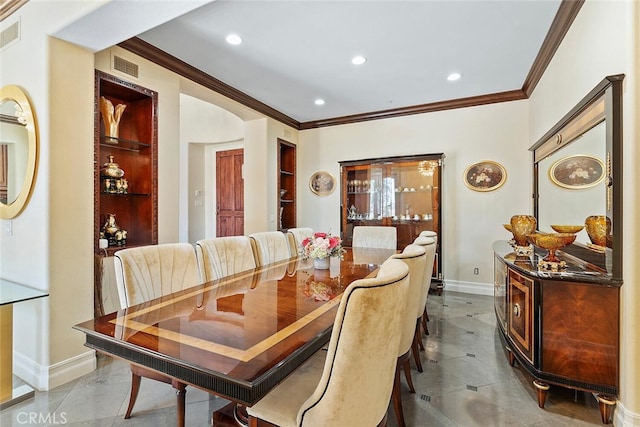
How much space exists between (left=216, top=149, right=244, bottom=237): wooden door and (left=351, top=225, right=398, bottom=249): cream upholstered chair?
9.36 ft

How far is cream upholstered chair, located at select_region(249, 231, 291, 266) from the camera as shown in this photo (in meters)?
2.94

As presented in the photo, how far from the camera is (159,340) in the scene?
1.16 m

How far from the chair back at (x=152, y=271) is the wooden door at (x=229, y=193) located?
3.92m

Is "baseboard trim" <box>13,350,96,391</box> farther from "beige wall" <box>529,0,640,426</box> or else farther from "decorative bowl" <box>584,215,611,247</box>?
"decorative bowl" <box>584,215,611,247</box>

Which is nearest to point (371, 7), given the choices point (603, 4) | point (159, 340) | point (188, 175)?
point (603, 4)

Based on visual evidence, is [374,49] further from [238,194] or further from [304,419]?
[238,194]

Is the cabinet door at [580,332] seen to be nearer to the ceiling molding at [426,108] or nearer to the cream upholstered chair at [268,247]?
the cream upholstered chair at [268,247]

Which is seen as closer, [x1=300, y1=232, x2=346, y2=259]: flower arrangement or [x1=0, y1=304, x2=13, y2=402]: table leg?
[x1=0, y1=304, x2=13, y2=402]: table leg

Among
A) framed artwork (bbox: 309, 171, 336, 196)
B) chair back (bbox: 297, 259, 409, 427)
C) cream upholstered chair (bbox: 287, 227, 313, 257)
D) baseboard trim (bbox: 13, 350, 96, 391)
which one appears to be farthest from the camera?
framed artwork (bbox: 309, 171, 336, 196)

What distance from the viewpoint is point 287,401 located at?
126 centimetres

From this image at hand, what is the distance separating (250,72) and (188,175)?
3361 millimetres

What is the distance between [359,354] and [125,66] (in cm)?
317

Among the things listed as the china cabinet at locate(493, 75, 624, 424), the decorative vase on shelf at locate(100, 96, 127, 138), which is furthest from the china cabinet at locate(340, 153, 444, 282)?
the decorative vase on shelf at locate(100, 96, 127, 138)

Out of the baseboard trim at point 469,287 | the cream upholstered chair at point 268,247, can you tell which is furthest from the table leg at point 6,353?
the baseboard trim at point 469,287
